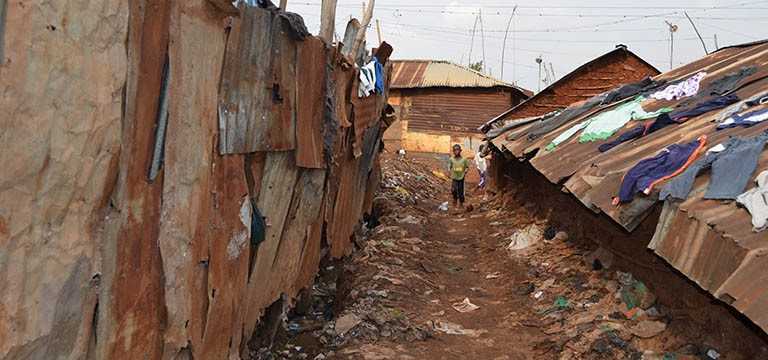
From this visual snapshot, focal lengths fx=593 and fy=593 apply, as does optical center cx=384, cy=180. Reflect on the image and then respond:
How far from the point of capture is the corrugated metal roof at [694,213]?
2793mm

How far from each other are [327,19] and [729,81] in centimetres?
485

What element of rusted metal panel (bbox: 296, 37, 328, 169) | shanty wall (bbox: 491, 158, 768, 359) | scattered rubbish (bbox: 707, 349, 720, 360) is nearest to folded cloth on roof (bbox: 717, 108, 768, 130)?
shanty wall (bbox: 491, 158, 768, 359)

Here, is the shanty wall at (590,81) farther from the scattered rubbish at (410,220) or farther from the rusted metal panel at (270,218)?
the rusted metal panel at (270,218)

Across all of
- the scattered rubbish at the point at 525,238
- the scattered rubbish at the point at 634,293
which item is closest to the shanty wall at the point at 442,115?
the scattered rubbish at the point at 525,238

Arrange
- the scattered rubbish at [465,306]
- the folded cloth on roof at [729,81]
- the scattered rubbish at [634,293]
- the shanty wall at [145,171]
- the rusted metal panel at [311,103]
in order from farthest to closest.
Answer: the folded cloth on roof at [729,81] → the scattered rubbish at [465,306] → the scattered rubbish at [634,293] → the rusted metal panel at [311,103] → the shanty wall at [145,171]

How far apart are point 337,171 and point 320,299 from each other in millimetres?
1420

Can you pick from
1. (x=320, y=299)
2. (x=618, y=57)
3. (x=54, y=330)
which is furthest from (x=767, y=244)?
(x=618, y=57)

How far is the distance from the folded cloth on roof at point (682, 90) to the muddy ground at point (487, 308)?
2286 millimetres

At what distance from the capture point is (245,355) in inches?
170

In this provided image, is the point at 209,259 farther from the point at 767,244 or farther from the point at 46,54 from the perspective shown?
the point at 767,244

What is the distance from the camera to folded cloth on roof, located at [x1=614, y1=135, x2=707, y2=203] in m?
4.24

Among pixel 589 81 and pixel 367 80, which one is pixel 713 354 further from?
pixel 589 81

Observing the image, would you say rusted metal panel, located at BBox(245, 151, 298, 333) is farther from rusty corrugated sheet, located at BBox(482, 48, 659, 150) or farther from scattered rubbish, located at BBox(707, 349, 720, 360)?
rusty corrugated sheet, located at BBox(482, 48, 659, 150)

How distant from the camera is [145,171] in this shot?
8.53ft
